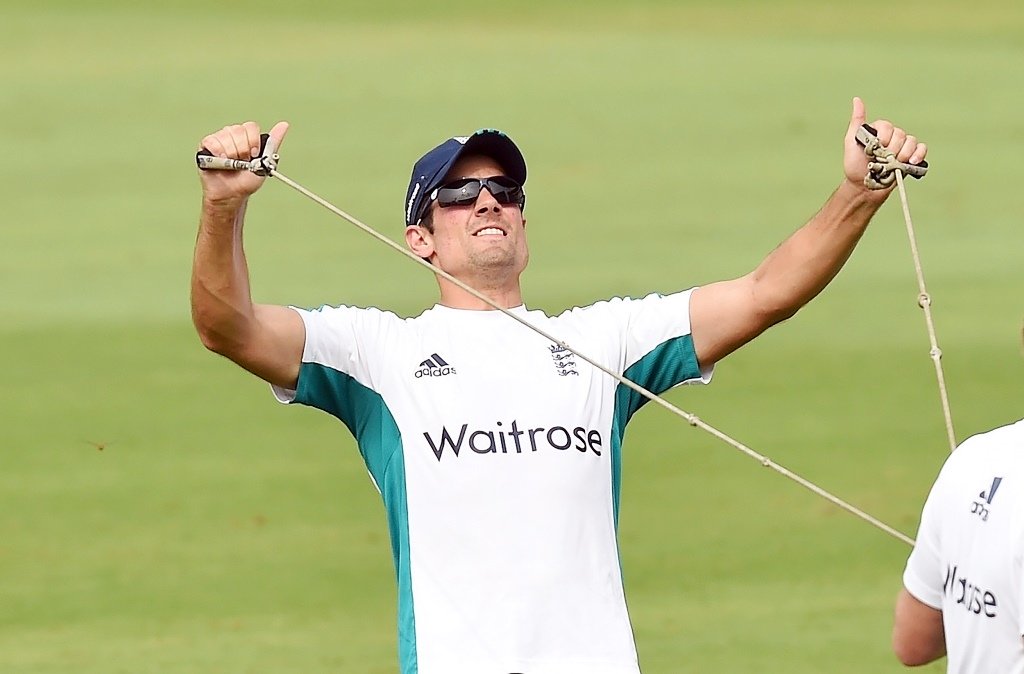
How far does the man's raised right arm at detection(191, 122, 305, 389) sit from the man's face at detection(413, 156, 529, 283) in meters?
0.53

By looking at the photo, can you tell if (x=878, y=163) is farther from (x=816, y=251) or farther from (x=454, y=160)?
(x=454, y=160)

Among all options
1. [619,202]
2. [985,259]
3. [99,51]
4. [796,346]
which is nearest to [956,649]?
[796,346]

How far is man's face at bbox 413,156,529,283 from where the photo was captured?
16.0 feet

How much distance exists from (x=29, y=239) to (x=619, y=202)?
3.88 metres

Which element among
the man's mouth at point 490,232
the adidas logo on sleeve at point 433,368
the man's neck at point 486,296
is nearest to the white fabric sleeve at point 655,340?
the man's neck at point 486,296

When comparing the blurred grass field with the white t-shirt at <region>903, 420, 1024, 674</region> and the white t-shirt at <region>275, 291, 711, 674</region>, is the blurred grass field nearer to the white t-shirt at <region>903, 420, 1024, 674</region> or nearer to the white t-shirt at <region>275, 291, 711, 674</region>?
the white t-shirt at <region>275, 291, 711, 674</region>

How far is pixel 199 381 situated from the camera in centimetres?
1033

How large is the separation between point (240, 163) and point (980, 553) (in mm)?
1915

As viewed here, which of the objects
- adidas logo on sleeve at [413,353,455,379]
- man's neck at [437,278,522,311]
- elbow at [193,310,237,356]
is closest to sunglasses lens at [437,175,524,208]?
man's neck at [437,278,522,311]

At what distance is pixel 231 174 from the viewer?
4516 millimetres

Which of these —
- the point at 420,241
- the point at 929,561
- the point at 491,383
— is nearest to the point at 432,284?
the point at 420,241

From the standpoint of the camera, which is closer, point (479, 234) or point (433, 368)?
point (433, 368)

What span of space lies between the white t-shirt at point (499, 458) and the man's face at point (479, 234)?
0.42 feet

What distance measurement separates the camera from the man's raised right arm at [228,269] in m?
4.50
